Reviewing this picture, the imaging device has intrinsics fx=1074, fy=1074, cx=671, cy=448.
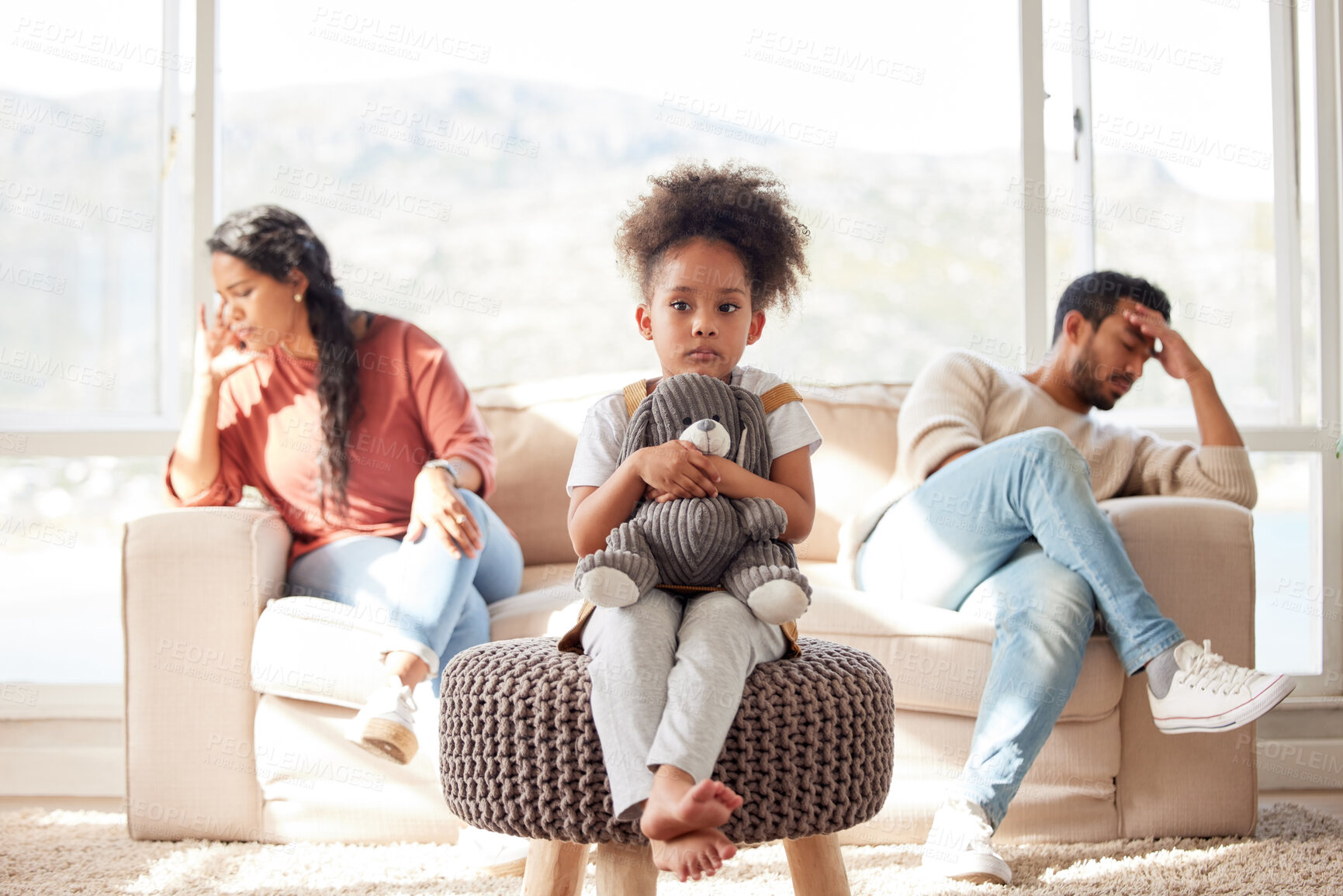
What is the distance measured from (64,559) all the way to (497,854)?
65.0 inches

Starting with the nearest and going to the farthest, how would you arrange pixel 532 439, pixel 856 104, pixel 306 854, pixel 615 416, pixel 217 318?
1. pixel 615 416
2. pixel 306 854
3. pixel 217 318
4. pixel 532 439
5. pixel 856 104

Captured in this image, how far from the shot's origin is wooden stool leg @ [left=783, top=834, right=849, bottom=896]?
→ 45.1 inches

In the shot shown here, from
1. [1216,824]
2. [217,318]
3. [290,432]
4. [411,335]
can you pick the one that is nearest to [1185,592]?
[1216,824]

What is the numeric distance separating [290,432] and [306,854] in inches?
29.7

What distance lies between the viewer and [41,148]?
2703 mm

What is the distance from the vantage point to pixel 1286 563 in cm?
272

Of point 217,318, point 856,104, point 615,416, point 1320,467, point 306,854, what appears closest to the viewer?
point 615,416

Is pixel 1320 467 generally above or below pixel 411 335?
below

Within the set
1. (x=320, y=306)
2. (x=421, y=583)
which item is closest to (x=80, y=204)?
(x=320, y=306)

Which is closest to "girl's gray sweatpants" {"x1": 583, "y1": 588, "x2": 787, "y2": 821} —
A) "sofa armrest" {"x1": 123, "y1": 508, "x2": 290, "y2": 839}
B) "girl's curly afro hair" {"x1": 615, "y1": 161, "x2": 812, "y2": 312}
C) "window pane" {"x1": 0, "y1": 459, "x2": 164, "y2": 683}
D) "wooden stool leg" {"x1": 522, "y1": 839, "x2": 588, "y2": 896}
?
"wooden stool leg" {"x1": 522, "y1": 839, "x2": 588, "y2": 896}

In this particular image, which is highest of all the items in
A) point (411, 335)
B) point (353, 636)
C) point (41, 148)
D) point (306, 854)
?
point (41, 148)

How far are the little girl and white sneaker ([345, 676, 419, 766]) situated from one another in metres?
0.58

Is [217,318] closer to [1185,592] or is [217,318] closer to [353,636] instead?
[353,636]

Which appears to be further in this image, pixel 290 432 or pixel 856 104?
pixel 856 104
